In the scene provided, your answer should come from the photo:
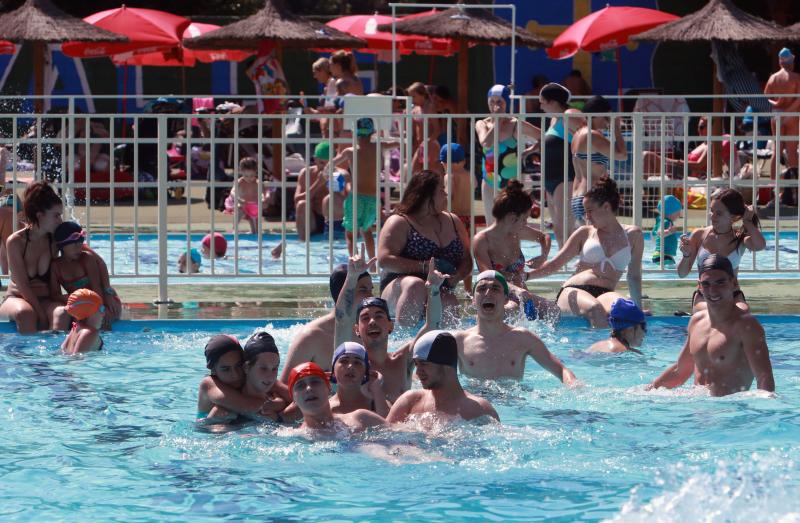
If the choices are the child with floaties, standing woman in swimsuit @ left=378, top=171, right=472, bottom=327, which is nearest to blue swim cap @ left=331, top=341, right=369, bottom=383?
the child with floaties

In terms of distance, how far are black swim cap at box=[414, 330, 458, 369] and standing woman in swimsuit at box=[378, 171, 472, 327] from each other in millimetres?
2939

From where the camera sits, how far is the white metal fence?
10375 millimetres

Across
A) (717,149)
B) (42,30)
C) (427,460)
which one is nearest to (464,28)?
(717,149)

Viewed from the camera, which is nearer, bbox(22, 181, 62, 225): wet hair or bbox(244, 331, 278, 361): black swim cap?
bbox(244, 331, 278, 361): black swim cap

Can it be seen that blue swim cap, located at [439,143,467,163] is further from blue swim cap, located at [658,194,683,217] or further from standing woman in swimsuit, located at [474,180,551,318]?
blue swim cap, located at [658,194,683,217]

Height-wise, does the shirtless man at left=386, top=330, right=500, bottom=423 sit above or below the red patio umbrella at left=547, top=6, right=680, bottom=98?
below

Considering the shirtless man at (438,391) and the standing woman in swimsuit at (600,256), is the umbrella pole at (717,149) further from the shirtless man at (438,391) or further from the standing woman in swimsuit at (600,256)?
the shirtless man at (438,391)

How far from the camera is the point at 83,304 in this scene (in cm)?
885

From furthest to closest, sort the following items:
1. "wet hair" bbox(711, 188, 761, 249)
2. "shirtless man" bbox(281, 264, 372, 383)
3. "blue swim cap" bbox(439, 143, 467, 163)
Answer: "blue swim cap" bbox(439, 143, 467, 163), "wet hair" bbox(711, 188, 761, 249), "shirtless man" bbox(281, 264, 372, 383)

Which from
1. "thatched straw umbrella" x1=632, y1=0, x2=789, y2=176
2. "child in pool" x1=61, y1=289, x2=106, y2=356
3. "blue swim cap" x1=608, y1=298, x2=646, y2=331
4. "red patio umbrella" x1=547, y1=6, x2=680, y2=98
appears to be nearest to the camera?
"blue swim cap" x1=608, y1=298, x2=646, y2=331

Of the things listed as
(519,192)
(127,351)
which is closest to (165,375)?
(127,351)

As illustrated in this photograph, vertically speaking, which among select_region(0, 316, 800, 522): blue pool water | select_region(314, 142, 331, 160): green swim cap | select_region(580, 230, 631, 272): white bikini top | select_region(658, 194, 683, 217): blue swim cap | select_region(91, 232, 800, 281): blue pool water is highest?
select_region(314, 142, 331, 160): green swim cap

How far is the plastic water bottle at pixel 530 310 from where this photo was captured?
30.6 ft

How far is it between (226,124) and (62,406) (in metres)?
13.4
